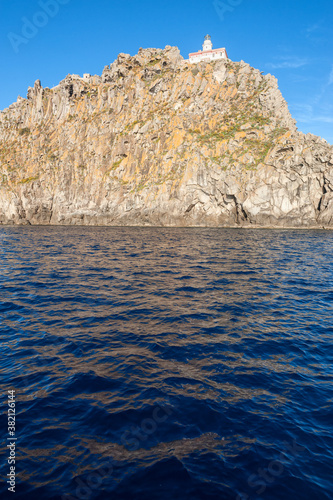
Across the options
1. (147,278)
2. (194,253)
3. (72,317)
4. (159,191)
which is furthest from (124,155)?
(72,317)

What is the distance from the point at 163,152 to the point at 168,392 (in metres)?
87.5

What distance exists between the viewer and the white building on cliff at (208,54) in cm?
10250

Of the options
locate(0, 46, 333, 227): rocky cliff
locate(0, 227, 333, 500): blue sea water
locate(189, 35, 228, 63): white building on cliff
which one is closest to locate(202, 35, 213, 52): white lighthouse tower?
locate(189, 35, 228, 63): white building on cliff

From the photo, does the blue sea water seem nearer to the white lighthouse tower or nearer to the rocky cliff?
the rocky cliff

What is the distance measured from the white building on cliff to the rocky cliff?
12.5 m

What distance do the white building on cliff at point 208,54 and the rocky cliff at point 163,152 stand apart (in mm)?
12490

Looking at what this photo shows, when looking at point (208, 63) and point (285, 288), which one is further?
point (208, 63)

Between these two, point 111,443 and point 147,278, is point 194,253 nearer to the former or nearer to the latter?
point 147,278

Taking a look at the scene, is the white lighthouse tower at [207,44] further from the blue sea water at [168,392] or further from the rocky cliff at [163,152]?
the blue sea water at [168,392]

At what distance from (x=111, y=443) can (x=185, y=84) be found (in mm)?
105898

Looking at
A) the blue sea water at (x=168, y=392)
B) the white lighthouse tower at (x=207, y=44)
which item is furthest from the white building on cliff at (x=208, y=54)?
the blue sea water at (x=168, y=392)

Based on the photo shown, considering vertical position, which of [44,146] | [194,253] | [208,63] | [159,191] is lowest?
[194,253]

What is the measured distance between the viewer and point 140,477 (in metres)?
5.35

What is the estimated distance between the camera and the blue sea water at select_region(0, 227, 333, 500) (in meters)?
5.40
